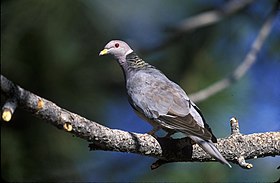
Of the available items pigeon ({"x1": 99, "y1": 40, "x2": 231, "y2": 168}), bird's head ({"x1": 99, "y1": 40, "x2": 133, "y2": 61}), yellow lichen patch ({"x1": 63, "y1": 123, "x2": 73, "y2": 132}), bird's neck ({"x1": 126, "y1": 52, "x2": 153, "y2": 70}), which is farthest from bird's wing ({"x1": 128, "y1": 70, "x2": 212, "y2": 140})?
yellow lichen patch ({"x1": 63, "y1": 123, "x2": 73, "y2": 132})

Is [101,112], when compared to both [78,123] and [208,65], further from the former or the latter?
[78,123]

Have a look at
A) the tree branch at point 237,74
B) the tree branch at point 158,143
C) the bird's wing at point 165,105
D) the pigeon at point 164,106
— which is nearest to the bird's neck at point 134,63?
the pigeon at point 164,106

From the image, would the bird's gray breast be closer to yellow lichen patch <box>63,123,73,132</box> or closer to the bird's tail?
→ the bird's tail

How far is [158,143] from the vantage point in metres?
1.83

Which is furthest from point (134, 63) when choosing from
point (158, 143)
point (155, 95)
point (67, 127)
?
point (67, 127)

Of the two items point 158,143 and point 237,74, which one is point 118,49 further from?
point 158,143

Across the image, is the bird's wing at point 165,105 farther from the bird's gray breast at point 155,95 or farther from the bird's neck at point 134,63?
the bird's neck at point 134,63

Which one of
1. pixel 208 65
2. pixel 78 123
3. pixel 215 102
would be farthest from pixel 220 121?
pixel 78 123

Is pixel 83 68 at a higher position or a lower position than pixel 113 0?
lower

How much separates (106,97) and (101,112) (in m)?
0.13

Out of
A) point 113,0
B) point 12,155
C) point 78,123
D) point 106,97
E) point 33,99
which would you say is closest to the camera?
point 33,99

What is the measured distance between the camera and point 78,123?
58.7 inches

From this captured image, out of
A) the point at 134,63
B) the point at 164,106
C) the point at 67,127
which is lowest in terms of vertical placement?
the point at 67,127

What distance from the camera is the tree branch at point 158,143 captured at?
4.77ft
